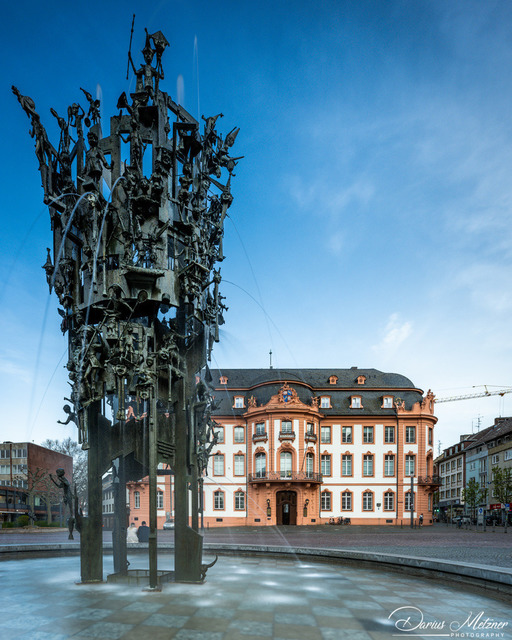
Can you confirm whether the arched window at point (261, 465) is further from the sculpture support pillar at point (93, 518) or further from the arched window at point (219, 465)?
the sculpture support pillar at point (93, 518)

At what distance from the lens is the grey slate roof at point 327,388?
63469 mm

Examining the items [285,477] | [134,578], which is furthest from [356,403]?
[134,578]

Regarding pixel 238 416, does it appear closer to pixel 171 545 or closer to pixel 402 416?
pixel 402 416

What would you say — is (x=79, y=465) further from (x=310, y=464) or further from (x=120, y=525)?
(x=120, y=525)

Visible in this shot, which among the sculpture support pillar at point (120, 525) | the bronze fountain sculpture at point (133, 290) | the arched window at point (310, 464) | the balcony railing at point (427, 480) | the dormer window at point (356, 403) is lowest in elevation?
the balcony railing at point (427, 480)

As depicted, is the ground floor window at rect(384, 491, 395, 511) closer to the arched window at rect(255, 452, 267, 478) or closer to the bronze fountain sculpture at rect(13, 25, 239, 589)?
the arched window at rect(255, 452, 267, 478)

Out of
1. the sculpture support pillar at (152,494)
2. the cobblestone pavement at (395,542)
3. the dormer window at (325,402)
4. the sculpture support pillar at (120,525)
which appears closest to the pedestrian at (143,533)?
the cobblestone pavement at (395,542)

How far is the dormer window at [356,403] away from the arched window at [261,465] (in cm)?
1321

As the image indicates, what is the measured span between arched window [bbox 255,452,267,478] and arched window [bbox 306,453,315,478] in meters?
5.19

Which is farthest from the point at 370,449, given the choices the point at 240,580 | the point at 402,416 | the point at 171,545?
the point at 240,580

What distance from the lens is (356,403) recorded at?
6556 centimetres

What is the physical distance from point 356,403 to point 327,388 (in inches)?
163

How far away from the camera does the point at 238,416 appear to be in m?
64.2

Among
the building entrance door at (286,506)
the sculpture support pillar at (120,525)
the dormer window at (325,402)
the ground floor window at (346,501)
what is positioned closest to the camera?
the sculpture support pillar at (120,525)
